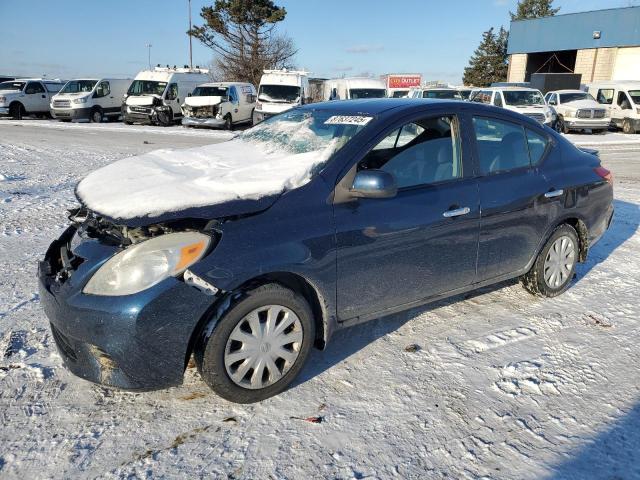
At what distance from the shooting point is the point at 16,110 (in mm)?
24969

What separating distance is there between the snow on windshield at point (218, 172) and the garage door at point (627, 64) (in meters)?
38.5

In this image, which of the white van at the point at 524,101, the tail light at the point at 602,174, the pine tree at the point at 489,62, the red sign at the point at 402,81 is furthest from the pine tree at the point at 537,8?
the tail light at the point at 602,174

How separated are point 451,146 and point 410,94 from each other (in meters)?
21.5

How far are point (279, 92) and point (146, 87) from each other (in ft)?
20.6

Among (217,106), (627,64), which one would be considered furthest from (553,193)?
(627,64)

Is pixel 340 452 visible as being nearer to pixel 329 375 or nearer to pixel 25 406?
pixel 329 375

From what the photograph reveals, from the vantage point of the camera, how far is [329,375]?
322 centimetres

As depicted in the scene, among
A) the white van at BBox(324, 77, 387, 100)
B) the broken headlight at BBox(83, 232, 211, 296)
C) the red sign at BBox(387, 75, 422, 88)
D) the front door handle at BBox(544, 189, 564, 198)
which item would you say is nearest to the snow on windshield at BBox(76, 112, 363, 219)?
the broken headlight at BBox(83, 232, 211, 296)

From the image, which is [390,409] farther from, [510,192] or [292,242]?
[510,192]

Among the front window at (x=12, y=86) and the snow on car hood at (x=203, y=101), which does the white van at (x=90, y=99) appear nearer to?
the front window at (x=12, y=86)

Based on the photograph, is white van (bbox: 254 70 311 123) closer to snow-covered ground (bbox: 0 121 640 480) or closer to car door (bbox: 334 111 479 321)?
snow-covered ground (bbox: 0 121 640 480)

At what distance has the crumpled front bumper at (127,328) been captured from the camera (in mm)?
2537

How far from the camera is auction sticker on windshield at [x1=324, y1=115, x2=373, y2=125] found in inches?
136

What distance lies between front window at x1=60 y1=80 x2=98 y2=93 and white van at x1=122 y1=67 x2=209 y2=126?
2.62 metres
